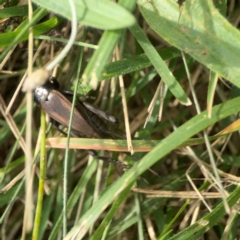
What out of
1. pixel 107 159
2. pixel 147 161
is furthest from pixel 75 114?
pixel 147 161

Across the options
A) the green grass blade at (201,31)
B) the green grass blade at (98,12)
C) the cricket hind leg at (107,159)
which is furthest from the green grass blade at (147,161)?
the cricket hind leg at (107,159)

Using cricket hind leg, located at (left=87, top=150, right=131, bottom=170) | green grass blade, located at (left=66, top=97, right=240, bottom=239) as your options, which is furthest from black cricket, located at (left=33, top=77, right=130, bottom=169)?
green grass blade, located at (left=66, top=97, right=240, bottom=239)

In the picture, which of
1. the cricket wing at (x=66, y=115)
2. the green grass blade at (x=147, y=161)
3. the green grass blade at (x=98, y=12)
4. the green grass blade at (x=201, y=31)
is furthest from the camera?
the cricket wing at (x=66, y=115)

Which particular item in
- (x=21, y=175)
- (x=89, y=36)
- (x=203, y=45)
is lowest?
(x=21, y=175)

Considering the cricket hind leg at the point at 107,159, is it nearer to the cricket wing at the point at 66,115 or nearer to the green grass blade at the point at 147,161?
the cricket wing at the point at 66,115

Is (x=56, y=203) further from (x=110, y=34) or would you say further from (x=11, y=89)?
(x=110, y=34)

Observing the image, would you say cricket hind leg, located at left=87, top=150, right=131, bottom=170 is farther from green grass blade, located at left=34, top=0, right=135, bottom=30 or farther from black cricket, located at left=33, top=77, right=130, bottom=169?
green grass blade, located at left=34, top=0, right=135, bottom=30

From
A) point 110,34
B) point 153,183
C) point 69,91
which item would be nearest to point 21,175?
point 69,91

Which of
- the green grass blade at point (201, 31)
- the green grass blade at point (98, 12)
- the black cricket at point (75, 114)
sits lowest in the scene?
the black cricket at point (75, 114)
